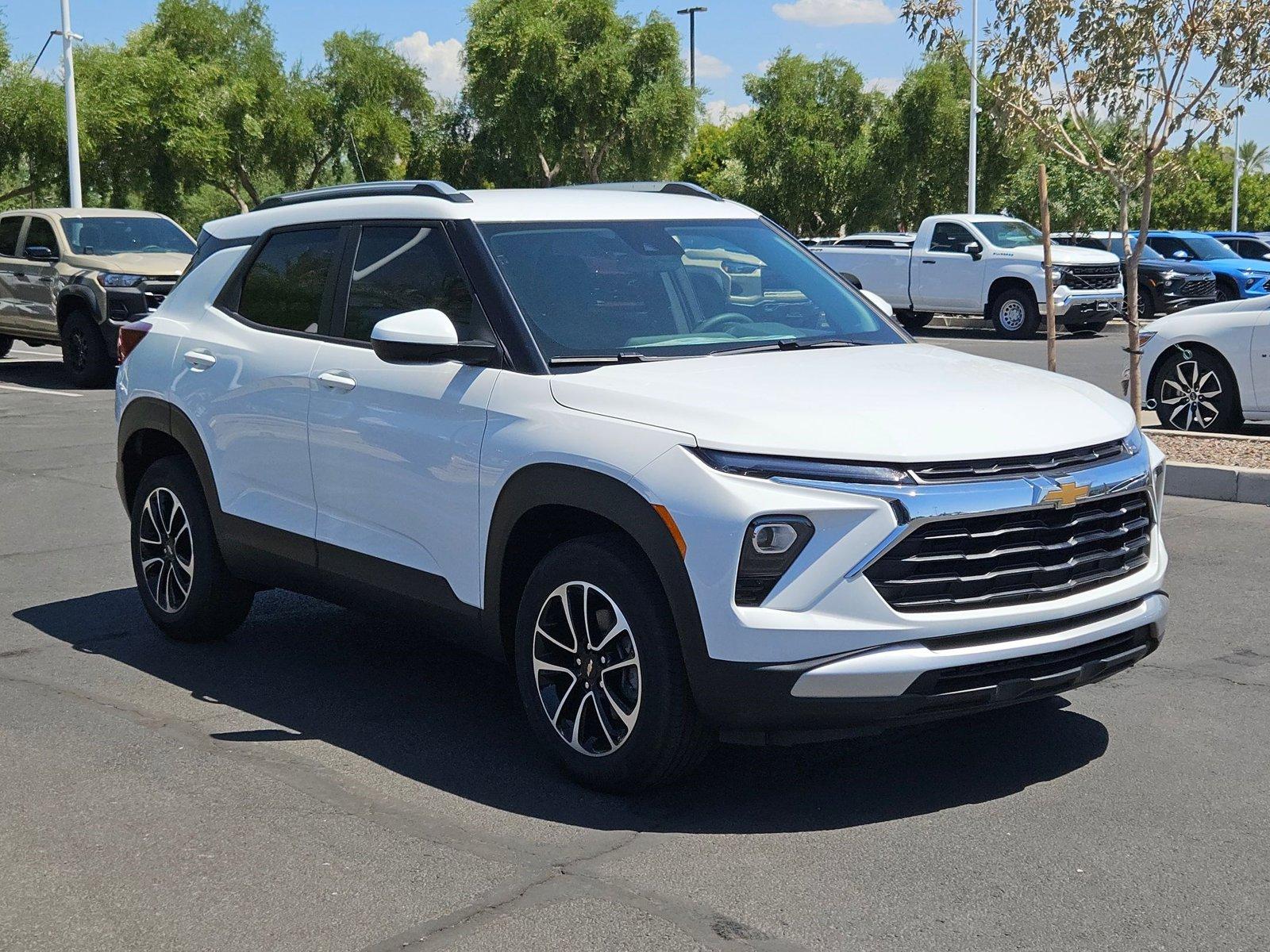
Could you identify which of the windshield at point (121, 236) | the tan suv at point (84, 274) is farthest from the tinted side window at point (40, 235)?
the windshield at point (121, 236)

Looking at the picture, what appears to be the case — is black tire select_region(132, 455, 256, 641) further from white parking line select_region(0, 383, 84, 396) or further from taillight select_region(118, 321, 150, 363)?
white parking line select_region(0, 383, 84, 396)

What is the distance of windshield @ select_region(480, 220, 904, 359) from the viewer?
5125 millimetres

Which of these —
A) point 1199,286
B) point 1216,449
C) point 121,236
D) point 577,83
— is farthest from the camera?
point 577,83

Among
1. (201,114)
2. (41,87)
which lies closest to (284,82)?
(201,114)

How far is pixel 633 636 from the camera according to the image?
4422mm

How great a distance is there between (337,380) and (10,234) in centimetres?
1553

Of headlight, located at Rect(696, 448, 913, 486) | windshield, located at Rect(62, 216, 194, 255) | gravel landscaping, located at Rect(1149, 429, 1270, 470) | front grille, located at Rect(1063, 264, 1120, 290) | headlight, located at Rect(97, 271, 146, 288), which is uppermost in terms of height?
windshield, located at Rect(62, 216, 194, 255)

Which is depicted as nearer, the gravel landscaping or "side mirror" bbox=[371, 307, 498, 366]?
"side mirror" bbox=[371, 307, 498, 366]

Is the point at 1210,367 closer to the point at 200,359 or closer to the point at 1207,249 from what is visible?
the point at 200,359

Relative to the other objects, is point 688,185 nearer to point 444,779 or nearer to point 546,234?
point 546,234

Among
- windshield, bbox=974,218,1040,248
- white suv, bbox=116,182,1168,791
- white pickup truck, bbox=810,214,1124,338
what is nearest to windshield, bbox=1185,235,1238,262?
white pickup truck, bbox=810,214,1124,338

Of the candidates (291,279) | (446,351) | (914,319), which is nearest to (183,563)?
(291,279)

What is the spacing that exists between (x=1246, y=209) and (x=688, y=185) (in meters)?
79.7

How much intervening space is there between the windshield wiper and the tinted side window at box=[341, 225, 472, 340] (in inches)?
34.7
